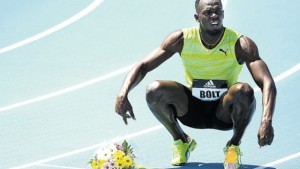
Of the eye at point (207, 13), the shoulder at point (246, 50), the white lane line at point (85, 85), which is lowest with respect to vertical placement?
the shoulder at point (246, 50)

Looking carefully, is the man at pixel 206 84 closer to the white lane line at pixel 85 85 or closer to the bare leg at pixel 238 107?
the bare leg at pixel 238 107

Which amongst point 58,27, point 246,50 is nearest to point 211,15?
point 246,50

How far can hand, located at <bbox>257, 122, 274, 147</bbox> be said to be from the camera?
641 centimetres

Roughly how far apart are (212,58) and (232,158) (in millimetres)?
803

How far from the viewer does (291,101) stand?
9031 millimetres

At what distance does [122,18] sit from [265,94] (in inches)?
223

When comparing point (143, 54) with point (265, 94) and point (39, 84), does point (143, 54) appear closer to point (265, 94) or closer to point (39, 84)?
point (39, 84)

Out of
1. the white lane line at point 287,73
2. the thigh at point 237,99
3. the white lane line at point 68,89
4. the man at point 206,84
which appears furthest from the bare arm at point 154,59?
the white lane line at point 68,89

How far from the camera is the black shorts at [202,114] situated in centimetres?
747

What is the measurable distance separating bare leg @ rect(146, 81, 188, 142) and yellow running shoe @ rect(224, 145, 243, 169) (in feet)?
1.75

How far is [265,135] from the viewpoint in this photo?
642 centimetres

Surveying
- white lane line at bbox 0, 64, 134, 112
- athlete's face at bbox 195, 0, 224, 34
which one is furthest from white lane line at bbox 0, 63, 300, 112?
athlete's face at bbox 195, 0, 224, 34

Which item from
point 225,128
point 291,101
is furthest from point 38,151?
point 291,101

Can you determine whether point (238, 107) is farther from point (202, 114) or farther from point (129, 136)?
point (129, 136)
